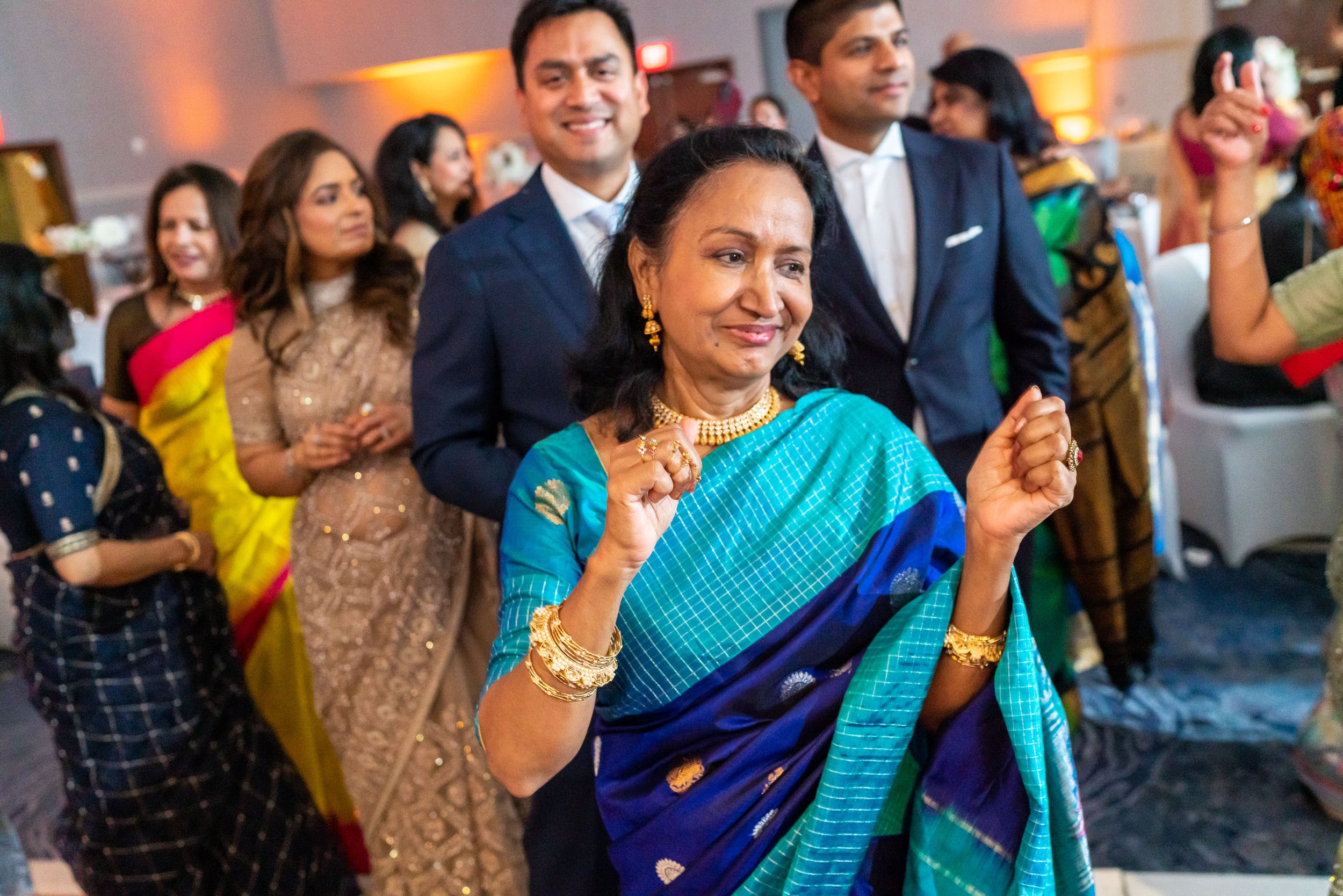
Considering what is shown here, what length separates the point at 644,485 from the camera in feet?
3.17

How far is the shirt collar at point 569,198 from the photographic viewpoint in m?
1.75

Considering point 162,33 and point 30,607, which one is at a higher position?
point 162,33

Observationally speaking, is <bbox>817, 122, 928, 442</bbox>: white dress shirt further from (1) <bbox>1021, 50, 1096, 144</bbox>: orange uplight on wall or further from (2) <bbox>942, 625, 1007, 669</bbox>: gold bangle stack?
(1) <bbox>1021, 50, 1096, 144</bbox>: orange uplight on wall

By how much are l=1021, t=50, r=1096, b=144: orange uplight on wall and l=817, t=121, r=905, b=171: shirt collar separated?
7.26 m

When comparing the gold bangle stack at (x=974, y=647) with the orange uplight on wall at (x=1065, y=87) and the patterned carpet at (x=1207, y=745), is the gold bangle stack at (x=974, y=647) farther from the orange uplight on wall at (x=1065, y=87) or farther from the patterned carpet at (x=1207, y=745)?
the orange uplight on wall at (x=1065, y=87)

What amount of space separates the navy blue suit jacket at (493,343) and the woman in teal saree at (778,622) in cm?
39

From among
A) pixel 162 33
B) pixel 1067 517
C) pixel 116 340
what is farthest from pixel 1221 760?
pixel 162 33

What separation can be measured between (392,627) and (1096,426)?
1.64m

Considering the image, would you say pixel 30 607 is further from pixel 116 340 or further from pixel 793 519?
pixel 793 519

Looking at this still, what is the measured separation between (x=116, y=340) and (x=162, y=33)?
3.34m

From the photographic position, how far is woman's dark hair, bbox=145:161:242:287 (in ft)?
8.93

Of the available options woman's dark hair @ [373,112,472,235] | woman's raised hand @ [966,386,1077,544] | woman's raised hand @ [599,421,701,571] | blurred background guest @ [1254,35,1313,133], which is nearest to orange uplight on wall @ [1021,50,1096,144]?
blurred background guest @ [1254,35,1313,133]

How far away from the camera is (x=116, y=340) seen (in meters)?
2.77

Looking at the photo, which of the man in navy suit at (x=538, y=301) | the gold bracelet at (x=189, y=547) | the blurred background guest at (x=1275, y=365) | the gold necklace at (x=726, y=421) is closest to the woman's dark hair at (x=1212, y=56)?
the blurred background guest at (x=1275, y=365)
